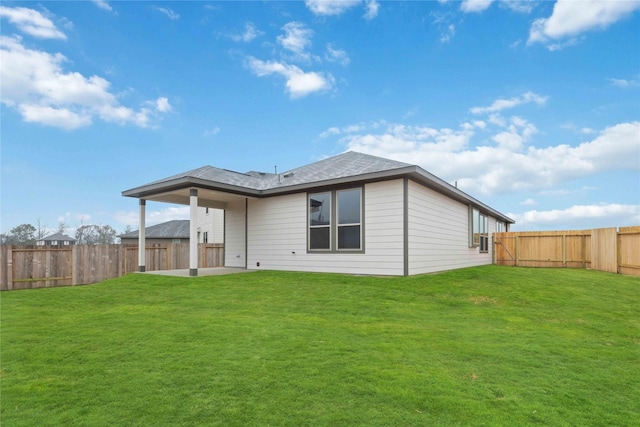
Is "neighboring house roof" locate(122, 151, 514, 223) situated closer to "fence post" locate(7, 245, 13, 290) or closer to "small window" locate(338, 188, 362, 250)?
"small window" locate(338, 188, 362, 250)

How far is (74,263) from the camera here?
39.0 feet

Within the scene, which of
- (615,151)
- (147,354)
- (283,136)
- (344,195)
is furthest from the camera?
(283,136)

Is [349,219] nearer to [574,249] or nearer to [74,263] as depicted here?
[74,263]

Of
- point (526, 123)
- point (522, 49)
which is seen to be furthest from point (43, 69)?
point (526, 123)

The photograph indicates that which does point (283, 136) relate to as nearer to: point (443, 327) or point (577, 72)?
point (577, 72)

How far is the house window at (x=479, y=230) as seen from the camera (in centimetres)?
1497

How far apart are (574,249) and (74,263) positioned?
Answer: 69.3 ft

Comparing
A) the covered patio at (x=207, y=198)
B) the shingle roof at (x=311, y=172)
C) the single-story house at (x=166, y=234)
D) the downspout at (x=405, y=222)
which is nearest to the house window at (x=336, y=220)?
the shingle roof at (x=311, y=172)

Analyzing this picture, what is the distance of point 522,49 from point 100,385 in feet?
47.3

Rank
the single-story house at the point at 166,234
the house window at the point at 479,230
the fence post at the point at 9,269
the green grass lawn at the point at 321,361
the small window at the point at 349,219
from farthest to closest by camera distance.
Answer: the single-story house at the point at 166,234, the house window at the point at 479,230, the fence post at the point at 9,269, the small window at the point at 349,219, the green grass lawn at the point at 321,361

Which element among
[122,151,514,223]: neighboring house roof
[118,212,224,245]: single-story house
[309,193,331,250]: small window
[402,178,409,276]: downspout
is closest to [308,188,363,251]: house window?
[309,193,331,250]: small window

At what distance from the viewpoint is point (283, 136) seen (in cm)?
1567

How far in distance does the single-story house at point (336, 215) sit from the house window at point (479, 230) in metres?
0.54

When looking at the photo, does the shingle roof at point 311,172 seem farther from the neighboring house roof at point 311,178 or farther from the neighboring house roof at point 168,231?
the neighboring house roof at point 168,231
